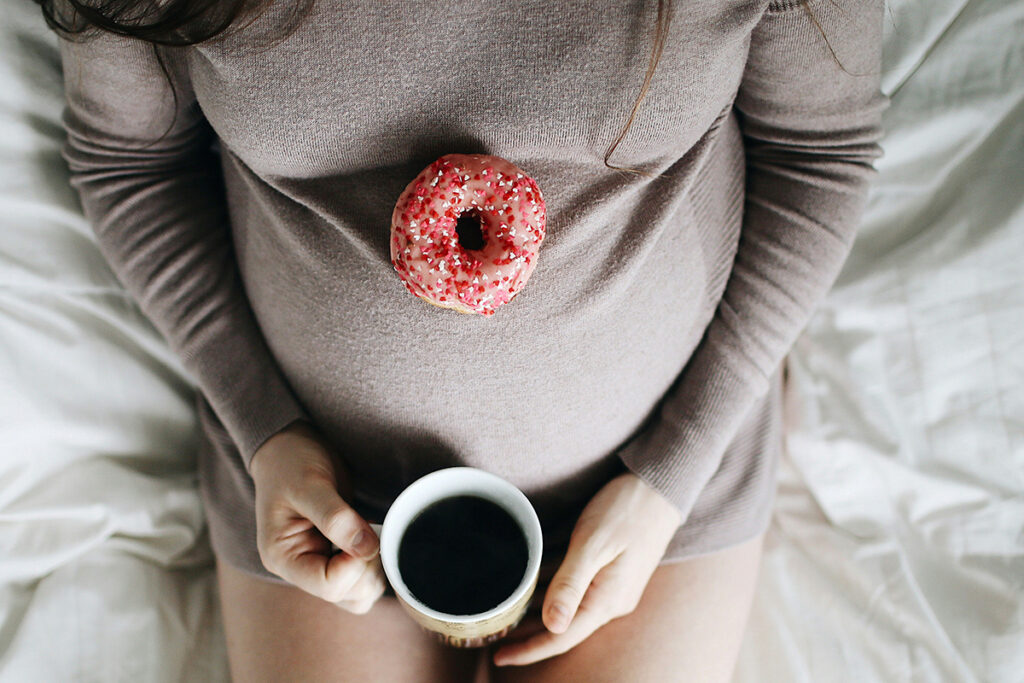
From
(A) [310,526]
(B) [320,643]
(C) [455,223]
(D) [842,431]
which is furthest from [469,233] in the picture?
(D) [842,431]

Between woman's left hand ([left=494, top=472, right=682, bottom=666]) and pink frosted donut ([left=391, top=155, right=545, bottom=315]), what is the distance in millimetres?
287

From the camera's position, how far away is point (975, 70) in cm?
92

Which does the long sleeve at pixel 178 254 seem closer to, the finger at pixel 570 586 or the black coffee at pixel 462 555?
the black coffee at pixel 462 555

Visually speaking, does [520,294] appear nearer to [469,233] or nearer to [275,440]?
[469,233]

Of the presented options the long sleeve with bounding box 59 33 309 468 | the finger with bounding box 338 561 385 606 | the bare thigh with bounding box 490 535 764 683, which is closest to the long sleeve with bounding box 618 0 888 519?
the bare thigh with bounding box 490 535 764 683

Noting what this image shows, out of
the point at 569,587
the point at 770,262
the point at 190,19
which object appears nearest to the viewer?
the point at 190,19

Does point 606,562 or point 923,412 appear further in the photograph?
point 923,412

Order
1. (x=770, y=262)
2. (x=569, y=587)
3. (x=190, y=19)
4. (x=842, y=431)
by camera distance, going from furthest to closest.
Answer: (x=842, y=431), (x=770, y=262), (x=569, y=587), (x=190, y=19)

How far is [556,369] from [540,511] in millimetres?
207

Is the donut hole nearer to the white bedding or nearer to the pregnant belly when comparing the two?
the pregnant belly

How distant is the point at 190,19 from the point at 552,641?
0.68m

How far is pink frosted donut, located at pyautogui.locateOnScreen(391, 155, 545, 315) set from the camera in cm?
62

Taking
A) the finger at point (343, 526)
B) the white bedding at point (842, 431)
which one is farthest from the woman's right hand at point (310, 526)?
the white bedding at point (842, 431)

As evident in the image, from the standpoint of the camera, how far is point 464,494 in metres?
0.69
